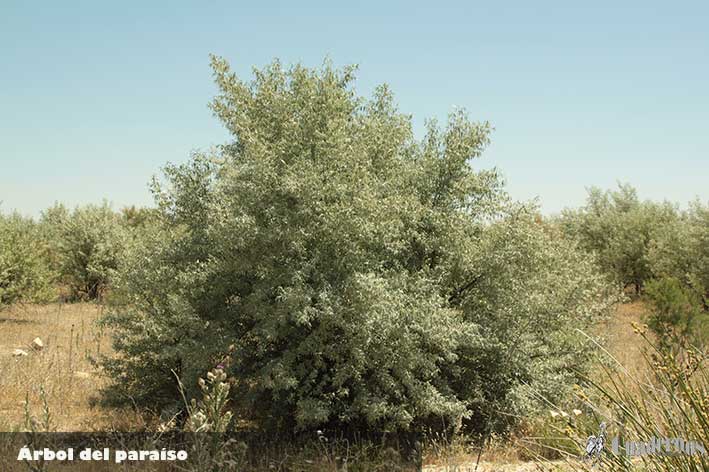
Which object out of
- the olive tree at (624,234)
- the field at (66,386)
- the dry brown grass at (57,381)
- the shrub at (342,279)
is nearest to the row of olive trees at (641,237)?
the olive tree at (624,234)

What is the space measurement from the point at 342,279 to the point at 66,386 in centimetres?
620

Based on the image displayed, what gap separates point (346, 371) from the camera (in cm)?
705

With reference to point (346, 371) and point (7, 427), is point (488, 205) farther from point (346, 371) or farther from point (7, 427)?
point (7, 427)

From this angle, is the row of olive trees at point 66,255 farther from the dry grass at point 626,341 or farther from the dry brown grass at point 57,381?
the dry grass at point 626,341

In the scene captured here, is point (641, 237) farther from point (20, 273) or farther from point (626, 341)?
point (20, 273)

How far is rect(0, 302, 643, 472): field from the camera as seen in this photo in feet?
23.8

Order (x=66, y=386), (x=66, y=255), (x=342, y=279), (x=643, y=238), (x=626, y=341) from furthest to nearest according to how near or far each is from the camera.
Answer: (x=643, y=238) → (x=66, y=255) → (x=626, y=341) → (x=66, y=386) → (x=342, y=279)

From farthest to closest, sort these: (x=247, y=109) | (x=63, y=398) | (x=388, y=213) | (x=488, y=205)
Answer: (x=63, y=398) → (x=488, y=205) → (x=247, y=109) → (x=388, y=213)

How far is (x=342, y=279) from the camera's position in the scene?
7070 millimetres

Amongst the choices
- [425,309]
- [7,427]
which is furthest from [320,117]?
[7,427]

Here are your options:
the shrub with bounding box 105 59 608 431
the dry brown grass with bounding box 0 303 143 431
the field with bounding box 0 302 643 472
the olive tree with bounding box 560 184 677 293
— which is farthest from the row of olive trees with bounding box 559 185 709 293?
the dry brown grass with bounding box 0 303 143 431

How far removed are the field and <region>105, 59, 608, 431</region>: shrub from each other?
569 millimetres

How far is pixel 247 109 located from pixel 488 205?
151 inches

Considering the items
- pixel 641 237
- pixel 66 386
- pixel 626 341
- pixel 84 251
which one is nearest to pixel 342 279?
pixel 66 386
